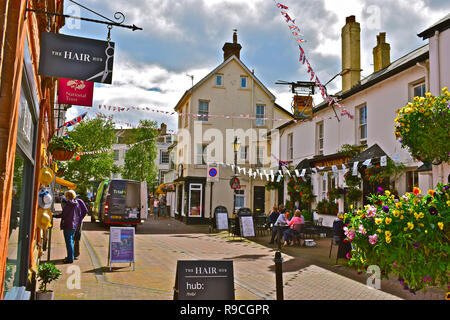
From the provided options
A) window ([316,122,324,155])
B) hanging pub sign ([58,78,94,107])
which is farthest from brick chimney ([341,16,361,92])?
hanging pub sign ([58,78,94,107])

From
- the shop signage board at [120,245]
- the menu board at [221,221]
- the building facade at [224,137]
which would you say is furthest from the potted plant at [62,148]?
the building facade at [224,137]

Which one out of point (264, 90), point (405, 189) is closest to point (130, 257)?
point (405, 189)

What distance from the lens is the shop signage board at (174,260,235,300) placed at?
15.7 ft

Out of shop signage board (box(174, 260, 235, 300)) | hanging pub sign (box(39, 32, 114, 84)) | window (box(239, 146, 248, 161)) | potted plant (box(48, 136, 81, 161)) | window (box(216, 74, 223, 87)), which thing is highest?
window (box(216, 74, 223, 87))

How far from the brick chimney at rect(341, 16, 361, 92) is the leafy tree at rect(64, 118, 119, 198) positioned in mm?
28366

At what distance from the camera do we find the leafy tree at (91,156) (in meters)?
39.8

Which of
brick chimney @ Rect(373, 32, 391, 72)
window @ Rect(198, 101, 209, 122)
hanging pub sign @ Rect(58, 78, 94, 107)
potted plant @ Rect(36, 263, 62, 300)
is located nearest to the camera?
potted plant @ Rect(36, 263, 62, 300)

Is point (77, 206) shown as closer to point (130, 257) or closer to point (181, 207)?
point (130, 257)

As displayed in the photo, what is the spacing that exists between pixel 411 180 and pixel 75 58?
12134 millimetres

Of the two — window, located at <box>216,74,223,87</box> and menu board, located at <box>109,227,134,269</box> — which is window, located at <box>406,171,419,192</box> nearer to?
menu board, located at <box>109,227,134,269</box>

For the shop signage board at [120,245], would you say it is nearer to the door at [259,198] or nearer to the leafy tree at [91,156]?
the door at [259,198]

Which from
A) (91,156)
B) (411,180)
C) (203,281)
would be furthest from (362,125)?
(91,156)

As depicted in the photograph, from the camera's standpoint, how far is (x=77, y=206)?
10.3 meters
